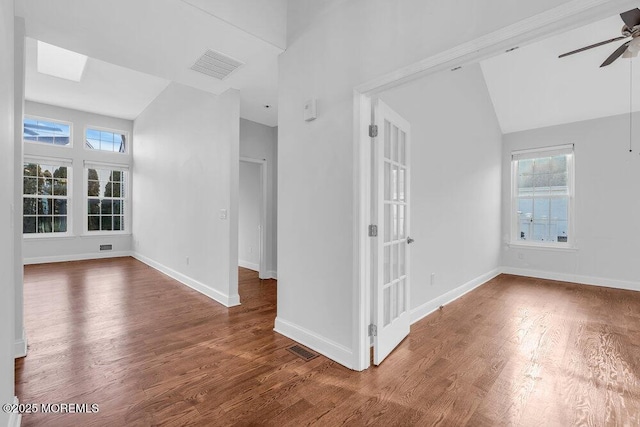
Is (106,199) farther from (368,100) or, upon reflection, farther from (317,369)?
(368,100)

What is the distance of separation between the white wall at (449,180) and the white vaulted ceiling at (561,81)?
1.04 feet

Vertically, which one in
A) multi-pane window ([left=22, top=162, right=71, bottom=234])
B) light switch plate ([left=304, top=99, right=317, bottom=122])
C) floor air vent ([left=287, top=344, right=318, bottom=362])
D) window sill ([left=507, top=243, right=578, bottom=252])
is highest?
light switch plate ([left=304, top=99, right=317, bottom=122])

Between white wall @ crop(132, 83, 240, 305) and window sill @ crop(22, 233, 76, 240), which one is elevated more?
white wall @ crop(132, 83, 240, 305)

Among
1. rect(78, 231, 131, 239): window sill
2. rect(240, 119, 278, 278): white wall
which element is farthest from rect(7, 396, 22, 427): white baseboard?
rect(78, 231, 131, 239): window sill

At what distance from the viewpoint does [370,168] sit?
2.22 m

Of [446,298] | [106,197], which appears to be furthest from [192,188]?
[106,197]

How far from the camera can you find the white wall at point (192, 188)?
3713 millimetres

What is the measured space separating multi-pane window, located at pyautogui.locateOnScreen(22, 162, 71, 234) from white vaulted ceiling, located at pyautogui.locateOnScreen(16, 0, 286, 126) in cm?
531

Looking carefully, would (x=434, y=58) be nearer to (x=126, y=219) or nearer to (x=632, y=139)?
(x=632, y=139)

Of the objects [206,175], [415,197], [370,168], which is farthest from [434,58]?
[206,175]

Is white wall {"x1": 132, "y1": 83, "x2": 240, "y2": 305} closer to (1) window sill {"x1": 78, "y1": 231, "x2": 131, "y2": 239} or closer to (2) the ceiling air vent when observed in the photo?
(2) the ceiling air vent

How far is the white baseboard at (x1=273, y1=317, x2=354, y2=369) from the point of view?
2236 mm

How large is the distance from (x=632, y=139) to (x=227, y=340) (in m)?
6.56

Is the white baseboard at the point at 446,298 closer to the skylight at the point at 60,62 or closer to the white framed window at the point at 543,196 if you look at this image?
the white framed window at the point at 543,196
